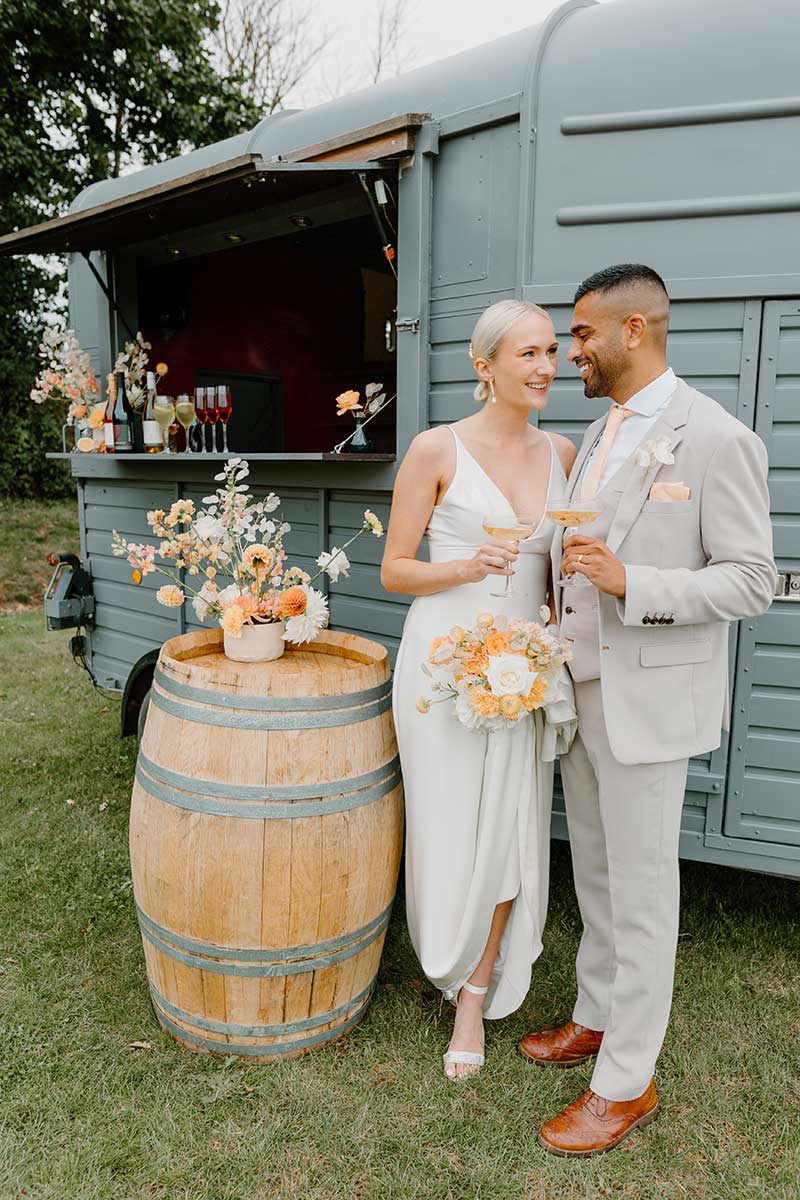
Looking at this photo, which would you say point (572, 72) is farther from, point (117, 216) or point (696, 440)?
point (117, 216)

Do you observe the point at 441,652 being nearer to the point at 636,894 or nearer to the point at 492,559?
the point at 492,559

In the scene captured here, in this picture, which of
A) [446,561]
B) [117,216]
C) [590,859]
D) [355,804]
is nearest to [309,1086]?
[355,804]

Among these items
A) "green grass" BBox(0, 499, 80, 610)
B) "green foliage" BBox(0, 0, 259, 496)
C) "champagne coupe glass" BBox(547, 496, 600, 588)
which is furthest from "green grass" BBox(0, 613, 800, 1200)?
"green foliage" BBox(0, 0, 259, 496)

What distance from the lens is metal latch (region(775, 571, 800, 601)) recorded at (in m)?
2.94

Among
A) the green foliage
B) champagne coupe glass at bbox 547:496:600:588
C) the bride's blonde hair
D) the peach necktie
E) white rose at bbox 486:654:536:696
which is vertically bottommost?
white rose at bbox 486:654:536:696

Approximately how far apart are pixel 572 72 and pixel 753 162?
686mm

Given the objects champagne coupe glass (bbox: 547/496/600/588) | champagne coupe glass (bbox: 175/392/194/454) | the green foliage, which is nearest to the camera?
champagne coupe glass (bbox: 547/496/600/588)

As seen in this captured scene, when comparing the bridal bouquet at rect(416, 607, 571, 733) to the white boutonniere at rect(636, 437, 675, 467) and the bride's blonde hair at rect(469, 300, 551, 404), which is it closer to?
the white boutonniere at rect(636, 437, 675, 467)

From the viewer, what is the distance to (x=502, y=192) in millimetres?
3131

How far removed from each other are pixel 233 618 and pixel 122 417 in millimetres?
2714

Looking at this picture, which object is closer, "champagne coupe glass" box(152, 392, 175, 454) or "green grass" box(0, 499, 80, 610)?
Answer: "champagne coupe glass" box(152, 392, 175, 454)

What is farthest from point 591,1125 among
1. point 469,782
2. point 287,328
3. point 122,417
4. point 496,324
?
point 287,328

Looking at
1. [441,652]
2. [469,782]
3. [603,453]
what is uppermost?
[603,453]

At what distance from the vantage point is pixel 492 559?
2.38 m
